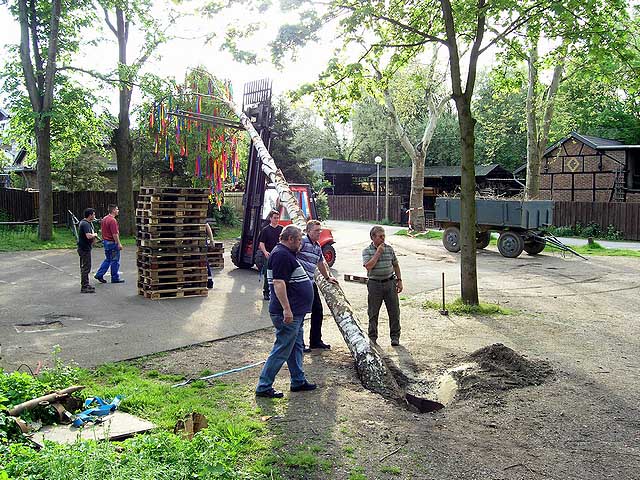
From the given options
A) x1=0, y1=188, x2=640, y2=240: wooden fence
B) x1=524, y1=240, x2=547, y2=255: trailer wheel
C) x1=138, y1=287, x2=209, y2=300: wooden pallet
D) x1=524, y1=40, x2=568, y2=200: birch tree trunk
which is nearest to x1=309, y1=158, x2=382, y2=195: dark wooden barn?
x1=0, y1=188, x2=640, y2=240: wooden fence

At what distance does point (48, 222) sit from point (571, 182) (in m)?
30.6

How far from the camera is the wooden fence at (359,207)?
44938 millimetres

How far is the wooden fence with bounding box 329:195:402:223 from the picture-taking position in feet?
147

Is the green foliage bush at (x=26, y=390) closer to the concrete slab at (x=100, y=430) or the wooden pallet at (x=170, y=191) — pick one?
the concrete slab at (x=100, y=430)

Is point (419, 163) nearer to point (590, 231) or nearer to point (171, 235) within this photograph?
point (590, 231)

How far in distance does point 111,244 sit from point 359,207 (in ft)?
113

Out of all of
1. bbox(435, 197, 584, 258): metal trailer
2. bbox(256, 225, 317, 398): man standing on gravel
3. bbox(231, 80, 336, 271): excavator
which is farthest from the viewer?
bbox(435, 197, 584, 258): metal trailer

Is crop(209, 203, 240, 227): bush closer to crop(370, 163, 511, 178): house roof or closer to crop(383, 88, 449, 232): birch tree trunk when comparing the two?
crop(383, 88, 449, 232): birch tree trunk

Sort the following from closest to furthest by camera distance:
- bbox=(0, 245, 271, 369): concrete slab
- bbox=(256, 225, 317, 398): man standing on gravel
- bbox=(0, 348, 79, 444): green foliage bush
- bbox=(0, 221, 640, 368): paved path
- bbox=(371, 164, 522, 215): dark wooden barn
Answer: bbox=(0, 348, 79, 444): green foliage bush < bbox=(256, 225, 317, 398): man standing on gravel < bbox=(0, 245, 271, 369): concrete slab < bbox=(0, 221, 640, 368): paved path < bbox=(371, 164, 522, 215): dark wooden barn

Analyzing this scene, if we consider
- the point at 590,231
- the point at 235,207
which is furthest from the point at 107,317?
the point at 590,231

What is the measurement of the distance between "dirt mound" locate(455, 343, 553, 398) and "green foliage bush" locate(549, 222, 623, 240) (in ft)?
91.6

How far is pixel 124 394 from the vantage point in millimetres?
6457

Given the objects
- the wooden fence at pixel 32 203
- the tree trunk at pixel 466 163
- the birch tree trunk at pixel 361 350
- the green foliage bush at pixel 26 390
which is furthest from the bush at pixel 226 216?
the green foliage bush at pixel 26 390

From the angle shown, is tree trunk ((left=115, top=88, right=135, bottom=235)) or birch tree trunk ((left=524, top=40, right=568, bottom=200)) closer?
birch tree trunk ((left=524, top=40, right=568, bottom=200))
